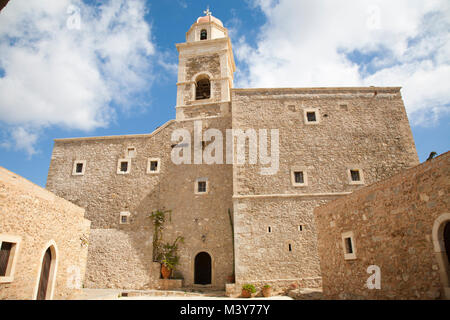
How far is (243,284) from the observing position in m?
11.9

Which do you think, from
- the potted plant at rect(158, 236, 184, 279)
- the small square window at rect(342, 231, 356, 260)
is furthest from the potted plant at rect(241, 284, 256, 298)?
the small square window at rect(342, 231, 356, 260)

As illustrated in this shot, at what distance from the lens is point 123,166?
661 inches

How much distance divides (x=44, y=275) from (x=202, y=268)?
24.7 feet

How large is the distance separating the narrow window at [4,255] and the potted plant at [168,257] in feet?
26.1

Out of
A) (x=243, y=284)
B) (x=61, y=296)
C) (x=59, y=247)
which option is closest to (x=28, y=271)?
(x=59, y=247)

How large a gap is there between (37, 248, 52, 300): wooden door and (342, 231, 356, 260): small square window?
8097 mm

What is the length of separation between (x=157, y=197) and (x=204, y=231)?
321 centimetres

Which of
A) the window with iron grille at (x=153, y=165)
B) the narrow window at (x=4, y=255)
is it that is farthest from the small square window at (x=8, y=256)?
the window with iron grille at (x=153, y=165)

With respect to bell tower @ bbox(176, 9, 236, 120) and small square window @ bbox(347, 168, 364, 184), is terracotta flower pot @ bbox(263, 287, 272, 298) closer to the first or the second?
small square window @ bbox(347, 168, 364, 184)

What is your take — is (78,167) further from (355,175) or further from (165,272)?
(355,175)

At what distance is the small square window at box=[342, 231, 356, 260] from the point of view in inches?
295

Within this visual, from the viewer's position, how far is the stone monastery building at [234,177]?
499 inches

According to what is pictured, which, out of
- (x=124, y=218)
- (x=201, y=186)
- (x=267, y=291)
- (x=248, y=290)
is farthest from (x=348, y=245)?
(x=124, y=218)
